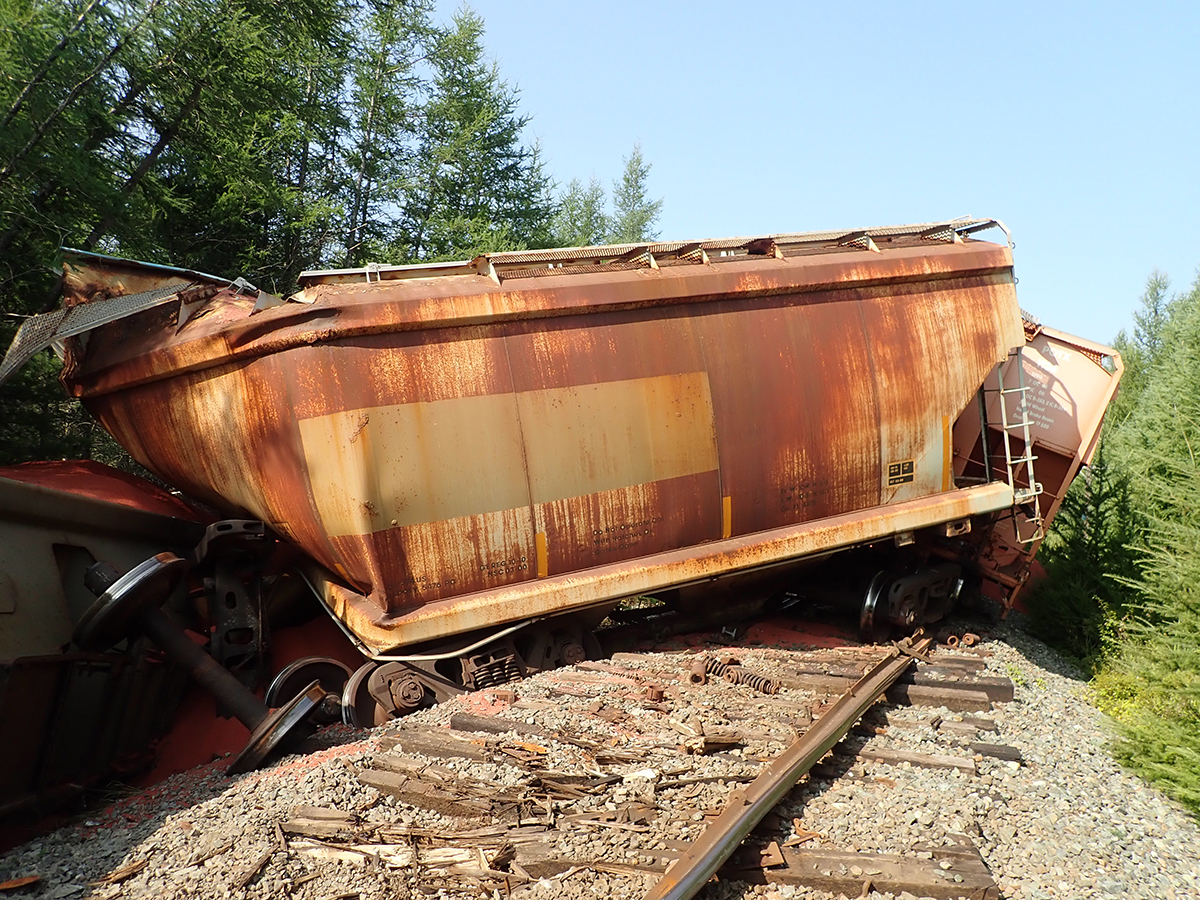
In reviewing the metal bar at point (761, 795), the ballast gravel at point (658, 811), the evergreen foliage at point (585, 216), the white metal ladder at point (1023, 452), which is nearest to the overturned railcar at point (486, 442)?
the white metal ladder at point (1023, 452)

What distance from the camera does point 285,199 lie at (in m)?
13.1

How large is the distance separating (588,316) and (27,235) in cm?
558

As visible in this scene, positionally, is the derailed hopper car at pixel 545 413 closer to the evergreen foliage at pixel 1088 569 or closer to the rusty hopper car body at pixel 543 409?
the rusty hopper car body at pixel 543 409

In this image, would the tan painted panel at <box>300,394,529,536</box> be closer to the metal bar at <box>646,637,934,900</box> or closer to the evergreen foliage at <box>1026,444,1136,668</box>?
the metal bar at <box>646,637,934,900</box>

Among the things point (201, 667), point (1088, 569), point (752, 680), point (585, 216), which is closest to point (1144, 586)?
point (1088, 569)

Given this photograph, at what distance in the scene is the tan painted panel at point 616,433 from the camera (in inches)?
236

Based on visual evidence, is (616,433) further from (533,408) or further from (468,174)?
(468,174)

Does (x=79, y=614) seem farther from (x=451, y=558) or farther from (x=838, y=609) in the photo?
(x=838, y=609)

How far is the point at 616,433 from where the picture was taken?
6.22 meters

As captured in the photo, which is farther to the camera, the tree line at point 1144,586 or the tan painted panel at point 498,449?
the tree line at point 1144,586

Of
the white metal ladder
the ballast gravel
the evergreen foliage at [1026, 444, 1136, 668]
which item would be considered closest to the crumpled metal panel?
the white metal ladder

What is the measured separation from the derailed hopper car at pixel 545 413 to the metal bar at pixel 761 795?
1477 mm

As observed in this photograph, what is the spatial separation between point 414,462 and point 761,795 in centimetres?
307

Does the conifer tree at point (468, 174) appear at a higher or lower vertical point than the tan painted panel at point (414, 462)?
higher
